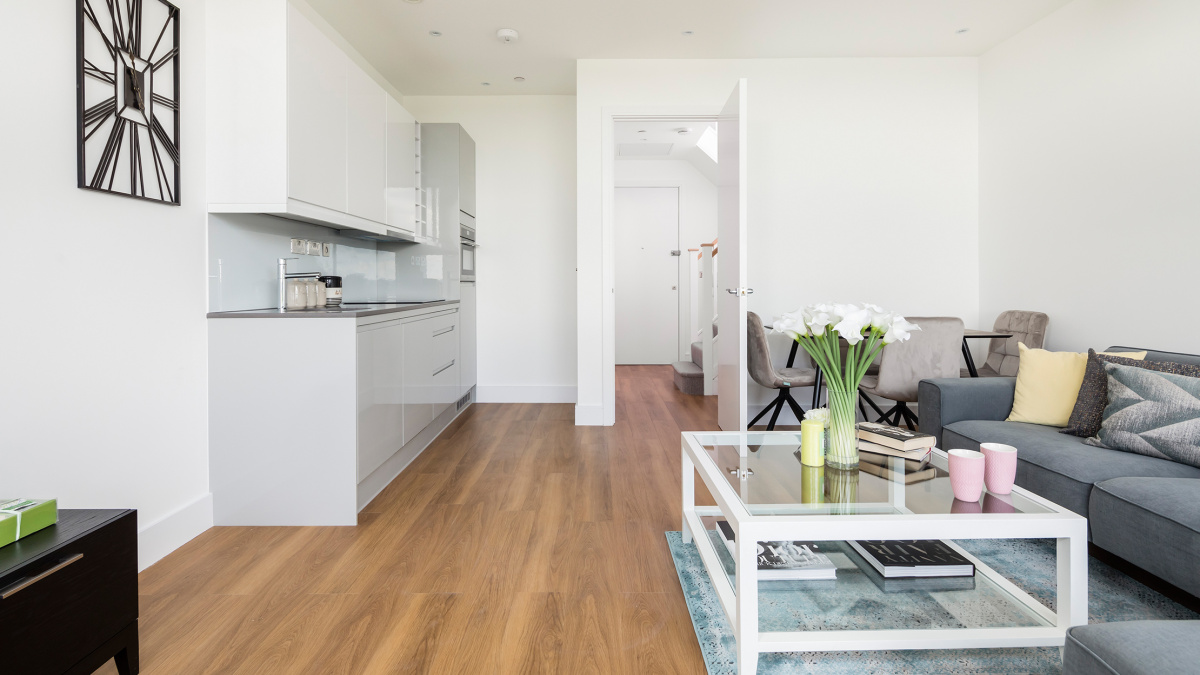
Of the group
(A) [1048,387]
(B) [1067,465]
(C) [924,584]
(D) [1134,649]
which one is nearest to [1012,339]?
(A) [1048,387]

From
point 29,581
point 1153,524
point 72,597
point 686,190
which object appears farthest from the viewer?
point 686,190

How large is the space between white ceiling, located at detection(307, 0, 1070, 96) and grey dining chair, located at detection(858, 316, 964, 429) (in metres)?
1.83

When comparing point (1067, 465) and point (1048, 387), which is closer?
point (1067, 465)

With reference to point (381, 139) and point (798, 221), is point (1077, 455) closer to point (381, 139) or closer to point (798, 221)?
point (798, 221)

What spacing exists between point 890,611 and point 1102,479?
2.77ft

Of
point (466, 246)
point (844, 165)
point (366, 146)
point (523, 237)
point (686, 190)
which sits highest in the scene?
point (686, 190)

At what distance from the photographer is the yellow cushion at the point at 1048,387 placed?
248 cm

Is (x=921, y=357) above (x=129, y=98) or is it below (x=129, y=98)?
below

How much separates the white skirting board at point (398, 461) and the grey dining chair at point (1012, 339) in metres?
3.23

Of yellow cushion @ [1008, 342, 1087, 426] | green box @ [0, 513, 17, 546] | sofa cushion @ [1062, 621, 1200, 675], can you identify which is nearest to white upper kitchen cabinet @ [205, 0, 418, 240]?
green box @ [0, 513, 17, 546]

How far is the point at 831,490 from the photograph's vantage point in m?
1.57

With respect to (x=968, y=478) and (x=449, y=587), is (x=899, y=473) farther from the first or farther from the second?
(x=449, y=587)

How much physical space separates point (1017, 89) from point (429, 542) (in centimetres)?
434

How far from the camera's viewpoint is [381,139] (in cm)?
347
